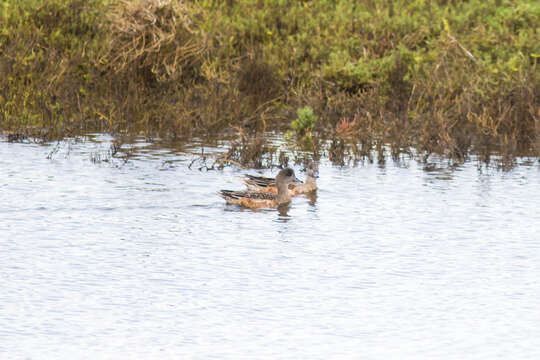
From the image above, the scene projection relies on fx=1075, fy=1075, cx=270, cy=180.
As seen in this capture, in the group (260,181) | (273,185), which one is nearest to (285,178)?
(273,185)

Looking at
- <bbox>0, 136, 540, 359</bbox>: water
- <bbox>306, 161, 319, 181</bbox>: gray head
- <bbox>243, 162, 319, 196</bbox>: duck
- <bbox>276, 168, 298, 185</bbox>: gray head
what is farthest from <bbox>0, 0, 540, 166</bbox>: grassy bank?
<bbox>0, 136, 540, 359</bbox>: water

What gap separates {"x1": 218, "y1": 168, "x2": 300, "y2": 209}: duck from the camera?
12.5 metres

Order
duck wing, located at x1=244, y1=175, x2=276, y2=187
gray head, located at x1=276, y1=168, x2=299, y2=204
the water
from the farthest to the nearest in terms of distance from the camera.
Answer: duck wing, located at x1=244, y1=175, x2=276, y2=187
gray head, located at x1=276, y1=168, x2=299, y2=204
the water

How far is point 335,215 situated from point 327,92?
8560mm

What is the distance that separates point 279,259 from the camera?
31.6 ft

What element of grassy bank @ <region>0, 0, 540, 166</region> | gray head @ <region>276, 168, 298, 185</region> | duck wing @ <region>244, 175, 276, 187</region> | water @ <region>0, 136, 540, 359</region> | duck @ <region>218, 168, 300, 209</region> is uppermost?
grassy bank @ <region>0, 0, 540, 166</region>

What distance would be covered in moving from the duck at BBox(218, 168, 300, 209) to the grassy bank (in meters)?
3.47

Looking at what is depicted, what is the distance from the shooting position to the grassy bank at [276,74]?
18266 mm

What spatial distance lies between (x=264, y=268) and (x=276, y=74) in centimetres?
1255

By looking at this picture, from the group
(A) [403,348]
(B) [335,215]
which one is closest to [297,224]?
(B) [335,215]

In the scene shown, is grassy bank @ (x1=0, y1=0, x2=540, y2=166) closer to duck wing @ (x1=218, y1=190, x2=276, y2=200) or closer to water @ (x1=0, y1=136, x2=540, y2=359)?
water @ (x1=0, y1=136, x2=540, y2=359)

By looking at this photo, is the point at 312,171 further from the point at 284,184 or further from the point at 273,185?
the point at 284,184

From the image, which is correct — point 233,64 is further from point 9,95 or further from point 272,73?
point 9,95

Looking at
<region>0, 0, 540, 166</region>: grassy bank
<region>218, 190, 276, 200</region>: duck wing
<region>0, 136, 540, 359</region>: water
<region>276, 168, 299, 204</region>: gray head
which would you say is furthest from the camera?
<region>0, 0, 540, 166</region>: grassy bank
